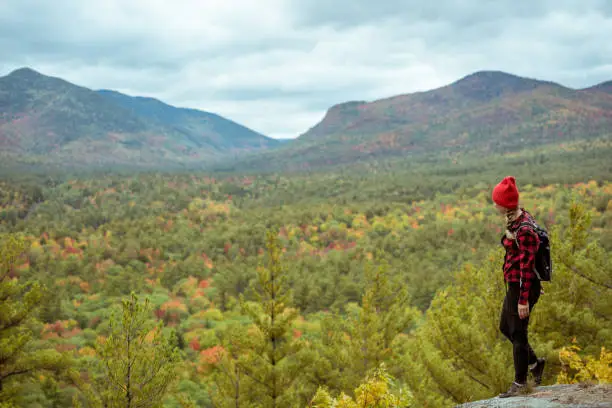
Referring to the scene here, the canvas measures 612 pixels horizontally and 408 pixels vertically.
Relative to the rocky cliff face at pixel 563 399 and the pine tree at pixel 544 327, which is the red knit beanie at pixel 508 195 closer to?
the rocky cliff face at pixel 563 399

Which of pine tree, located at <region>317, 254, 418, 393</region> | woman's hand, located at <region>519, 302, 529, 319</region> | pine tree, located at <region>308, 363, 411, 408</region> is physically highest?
woman's hand, located at <region>519, 302, 529, 319</region>

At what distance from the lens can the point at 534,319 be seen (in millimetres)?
8672

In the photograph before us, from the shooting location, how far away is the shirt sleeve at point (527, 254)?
431 cm

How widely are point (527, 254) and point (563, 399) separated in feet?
4.54

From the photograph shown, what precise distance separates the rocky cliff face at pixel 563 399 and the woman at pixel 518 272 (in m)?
0.27

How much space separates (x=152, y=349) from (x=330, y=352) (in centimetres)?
723

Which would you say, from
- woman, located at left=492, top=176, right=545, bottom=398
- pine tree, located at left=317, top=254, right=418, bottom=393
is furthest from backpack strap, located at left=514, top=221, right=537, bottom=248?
pine tree, located at left=317, top=254, right=418, bottom=393

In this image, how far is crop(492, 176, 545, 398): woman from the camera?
4.33 metres

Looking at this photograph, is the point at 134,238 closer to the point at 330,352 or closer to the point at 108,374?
the point at 330,352

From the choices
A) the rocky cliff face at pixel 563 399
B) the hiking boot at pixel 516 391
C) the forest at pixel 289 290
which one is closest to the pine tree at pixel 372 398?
the forest at pixel 289 290

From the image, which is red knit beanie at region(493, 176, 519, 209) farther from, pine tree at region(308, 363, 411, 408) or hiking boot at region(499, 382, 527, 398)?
pine tree at region(308, 363, 411, 408)

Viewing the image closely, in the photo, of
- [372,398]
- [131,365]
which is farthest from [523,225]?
[131,365]

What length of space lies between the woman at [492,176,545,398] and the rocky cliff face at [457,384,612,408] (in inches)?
10.5

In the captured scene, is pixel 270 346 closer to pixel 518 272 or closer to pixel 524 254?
pixel 518 272
